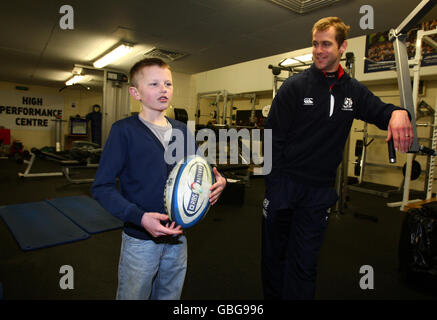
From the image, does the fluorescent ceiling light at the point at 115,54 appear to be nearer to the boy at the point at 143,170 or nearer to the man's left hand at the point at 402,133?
the boy at the point at 143,170

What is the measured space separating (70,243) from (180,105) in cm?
629

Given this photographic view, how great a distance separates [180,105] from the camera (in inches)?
333

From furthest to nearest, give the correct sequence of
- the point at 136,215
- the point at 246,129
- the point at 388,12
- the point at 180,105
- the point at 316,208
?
1. the point at 180,105
2. the point at 246,129
3. the point at 388,12
4. the point at 316,208
5. the point at 136,215

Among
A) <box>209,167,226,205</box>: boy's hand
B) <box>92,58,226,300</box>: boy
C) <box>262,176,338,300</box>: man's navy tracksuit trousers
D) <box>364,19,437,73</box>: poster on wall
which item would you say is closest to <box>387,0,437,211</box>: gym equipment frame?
<box>262,176,338,300</box>: man's navy tracksuit trousers

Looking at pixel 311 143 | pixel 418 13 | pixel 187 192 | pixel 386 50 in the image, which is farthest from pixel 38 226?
pixel 386 50

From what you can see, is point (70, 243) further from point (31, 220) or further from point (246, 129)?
point (246, 129)

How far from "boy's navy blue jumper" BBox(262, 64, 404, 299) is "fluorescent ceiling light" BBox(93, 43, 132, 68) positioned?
492 centimetres

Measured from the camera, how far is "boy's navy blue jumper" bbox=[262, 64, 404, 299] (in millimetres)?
1428

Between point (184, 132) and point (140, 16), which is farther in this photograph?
point (140, 16)

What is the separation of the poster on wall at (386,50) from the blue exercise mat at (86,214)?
536 cm

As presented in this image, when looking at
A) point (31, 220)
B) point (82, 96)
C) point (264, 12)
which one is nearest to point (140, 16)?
point (264, 12)

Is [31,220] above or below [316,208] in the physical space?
below

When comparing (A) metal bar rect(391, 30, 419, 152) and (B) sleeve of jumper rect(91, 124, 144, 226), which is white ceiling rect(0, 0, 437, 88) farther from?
(B) sleeve of jumper rect(91, 124, 144, 226)
